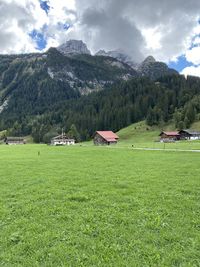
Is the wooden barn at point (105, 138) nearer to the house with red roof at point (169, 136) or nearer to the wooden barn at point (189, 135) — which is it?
the house with red roof at point (169, 136)

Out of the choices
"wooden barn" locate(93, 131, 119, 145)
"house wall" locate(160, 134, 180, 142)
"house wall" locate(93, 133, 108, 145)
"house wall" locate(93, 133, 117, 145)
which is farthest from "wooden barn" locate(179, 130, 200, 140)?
"house wall" locate(93, 133, 108, 145)

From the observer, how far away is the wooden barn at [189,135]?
175 meters

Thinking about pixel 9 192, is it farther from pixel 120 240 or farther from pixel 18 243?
pixel 120 240

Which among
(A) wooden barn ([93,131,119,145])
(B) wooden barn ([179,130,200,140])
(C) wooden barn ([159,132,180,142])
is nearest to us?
(A) wooden barn ([93,131,119,145])

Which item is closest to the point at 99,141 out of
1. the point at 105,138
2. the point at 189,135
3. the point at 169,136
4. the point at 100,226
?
the point at 105,138

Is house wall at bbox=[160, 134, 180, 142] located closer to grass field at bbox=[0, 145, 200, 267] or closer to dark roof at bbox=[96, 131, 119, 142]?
dark roof at bbox=[96, 131, 119, 142]

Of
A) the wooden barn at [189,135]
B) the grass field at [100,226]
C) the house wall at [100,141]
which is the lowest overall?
the grass field at [100,226]

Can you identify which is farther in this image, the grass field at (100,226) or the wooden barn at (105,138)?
the wooden barn at (105,138)

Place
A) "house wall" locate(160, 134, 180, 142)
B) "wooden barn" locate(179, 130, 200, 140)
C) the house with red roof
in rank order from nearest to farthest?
1. "wooden barn" locate(179, 130, 200, 140)
2. "house wall" locate(160, 134, 180, 142)
3. the house with red roof

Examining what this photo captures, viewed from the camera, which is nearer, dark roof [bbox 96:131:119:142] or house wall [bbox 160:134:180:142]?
dark roof [bbox 96:131:119:142]

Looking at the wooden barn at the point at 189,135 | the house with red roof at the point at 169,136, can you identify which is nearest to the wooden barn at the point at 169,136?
the house with red roof at the point at 169,136

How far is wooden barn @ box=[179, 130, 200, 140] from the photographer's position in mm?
174700

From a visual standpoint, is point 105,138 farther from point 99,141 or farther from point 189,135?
point 189,135

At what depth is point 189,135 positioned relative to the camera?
17612 centimetres
